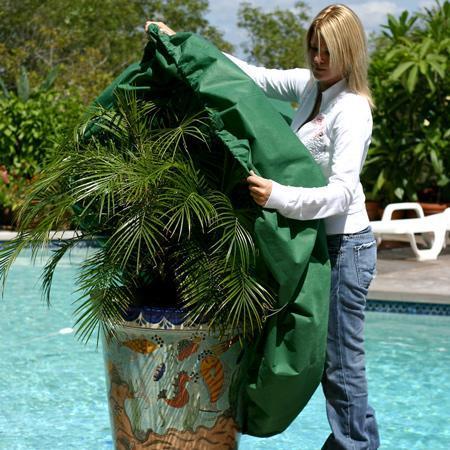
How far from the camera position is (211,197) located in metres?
2.79

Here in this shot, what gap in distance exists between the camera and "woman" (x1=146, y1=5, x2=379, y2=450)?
2.84m

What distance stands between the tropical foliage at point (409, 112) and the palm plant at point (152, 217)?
26.2 feet

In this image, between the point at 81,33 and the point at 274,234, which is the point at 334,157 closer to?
the point at 274,234

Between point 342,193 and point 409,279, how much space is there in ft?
18.8

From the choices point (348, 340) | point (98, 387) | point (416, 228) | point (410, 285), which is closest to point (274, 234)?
point (348, 340)

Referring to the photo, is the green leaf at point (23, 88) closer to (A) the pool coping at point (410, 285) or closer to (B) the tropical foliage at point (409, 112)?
(B) the tropical foliage at point (409, 112)

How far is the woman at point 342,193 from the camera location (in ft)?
9.32

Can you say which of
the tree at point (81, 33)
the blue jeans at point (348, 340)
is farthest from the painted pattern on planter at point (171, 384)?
the tree at point (81, 33)

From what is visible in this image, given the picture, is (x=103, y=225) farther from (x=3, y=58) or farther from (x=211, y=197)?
(x=3, y=58)

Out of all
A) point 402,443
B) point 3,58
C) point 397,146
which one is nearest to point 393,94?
point 397,146

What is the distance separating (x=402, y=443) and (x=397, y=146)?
690 centimetres

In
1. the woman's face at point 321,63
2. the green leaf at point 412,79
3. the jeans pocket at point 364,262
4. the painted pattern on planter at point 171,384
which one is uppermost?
the woman's face at point 321,63

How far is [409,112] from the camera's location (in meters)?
11.1

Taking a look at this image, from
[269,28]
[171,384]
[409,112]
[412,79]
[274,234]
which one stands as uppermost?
[274,234]
